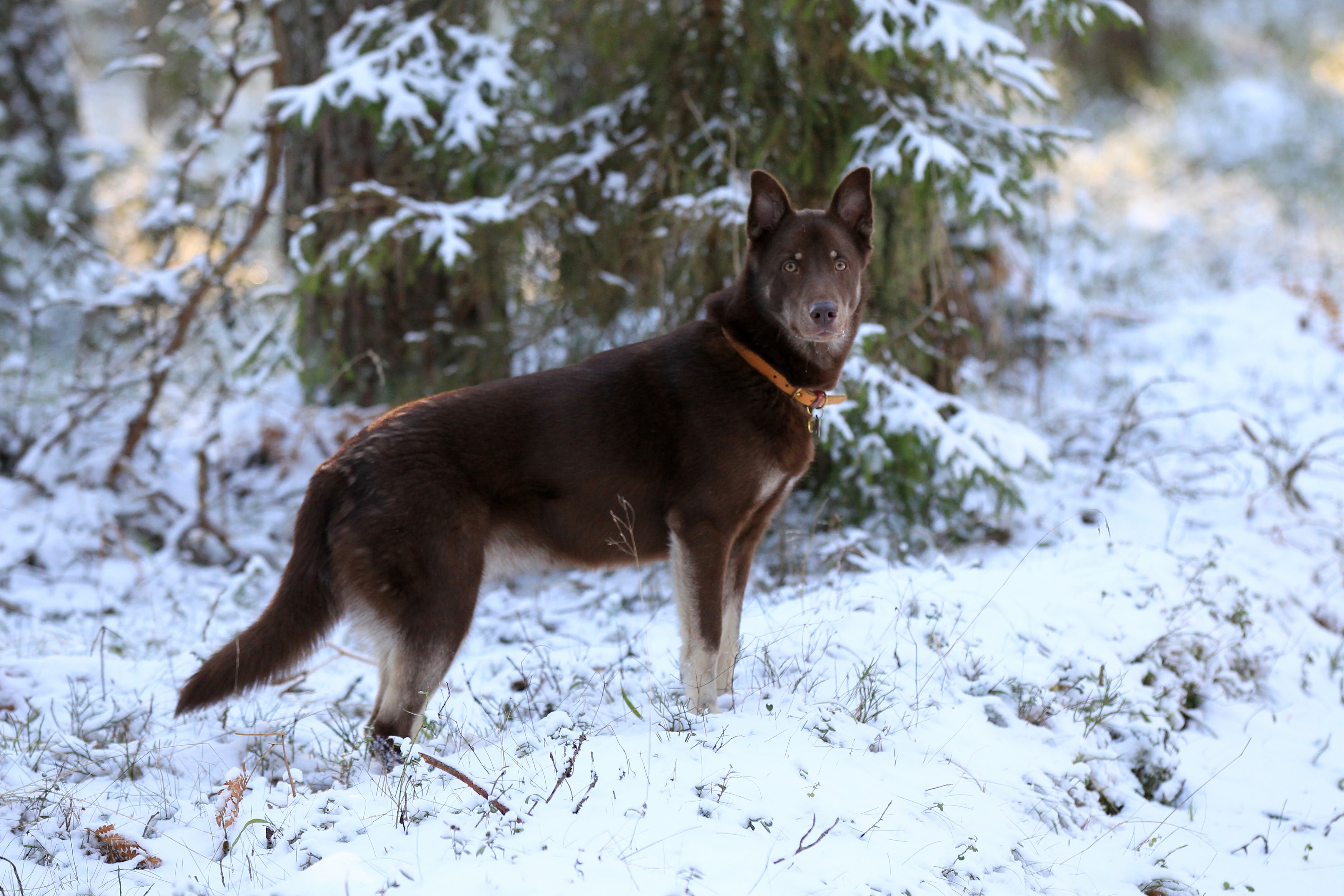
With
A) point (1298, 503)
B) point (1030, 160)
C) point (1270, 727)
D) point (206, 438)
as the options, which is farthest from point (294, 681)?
point (1298, 503)

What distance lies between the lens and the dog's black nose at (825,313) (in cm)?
375

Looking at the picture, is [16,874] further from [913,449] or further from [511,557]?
[913,449]

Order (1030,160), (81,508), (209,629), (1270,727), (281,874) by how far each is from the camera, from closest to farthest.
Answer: (281,874) < (1270,727) < (209,629) < (1030,160) < (81,508)

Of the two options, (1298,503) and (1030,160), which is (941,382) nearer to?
(1030,160)

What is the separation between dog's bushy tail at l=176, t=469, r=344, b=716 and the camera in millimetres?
3363

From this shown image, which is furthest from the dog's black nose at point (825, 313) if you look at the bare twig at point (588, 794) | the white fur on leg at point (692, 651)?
the bare twig at point (588, 794)

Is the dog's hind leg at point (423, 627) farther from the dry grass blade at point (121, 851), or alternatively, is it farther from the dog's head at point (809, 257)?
the dog's head at point (809, 257)

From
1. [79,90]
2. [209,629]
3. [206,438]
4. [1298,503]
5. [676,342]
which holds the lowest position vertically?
[209,629]

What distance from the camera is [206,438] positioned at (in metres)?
7.21

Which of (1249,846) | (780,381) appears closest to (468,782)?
(780,381)

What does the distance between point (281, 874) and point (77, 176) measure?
9.61 m

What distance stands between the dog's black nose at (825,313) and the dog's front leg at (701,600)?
94 cm

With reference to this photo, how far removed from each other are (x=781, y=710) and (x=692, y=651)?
0.43 m

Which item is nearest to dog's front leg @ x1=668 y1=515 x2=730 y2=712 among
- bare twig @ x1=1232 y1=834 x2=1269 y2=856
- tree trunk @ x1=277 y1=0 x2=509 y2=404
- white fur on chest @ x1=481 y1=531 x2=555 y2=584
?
white fur on chest @ x1=481 y1=531 x2=555 y2=584
